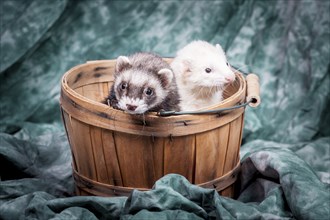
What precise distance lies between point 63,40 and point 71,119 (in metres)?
1.11

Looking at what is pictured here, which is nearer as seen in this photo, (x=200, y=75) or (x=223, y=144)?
(x=223, y=144)

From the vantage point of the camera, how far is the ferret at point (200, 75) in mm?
2170

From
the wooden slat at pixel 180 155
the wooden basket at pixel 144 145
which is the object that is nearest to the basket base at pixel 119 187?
the wooden basket at pixel 144 145

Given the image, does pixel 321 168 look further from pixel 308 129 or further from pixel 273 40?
pixel 273 40

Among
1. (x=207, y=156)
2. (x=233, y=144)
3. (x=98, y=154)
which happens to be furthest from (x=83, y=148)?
(x=233, y=144)

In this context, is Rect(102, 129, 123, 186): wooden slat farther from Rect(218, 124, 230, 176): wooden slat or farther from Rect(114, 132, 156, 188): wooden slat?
Rect(218, 124, 230, 176): wooden slat

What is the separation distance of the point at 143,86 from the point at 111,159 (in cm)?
28

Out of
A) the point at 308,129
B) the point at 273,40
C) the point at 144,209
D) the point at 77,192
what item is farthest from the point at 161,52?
the point at 144,209

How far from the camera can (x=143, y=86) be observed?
1.98 m

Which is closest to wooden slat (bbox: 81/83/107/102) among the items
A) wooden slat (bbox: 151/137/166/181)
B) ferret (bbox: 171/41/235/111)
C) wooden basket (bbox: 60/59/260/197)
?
wooden basket (bbox: 60/59/260/197)

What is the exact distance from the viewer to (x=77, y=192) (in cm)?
231

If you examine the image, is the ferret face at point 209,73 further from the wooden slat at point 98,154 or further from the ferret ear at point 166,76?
the wooden slat at point 98,154

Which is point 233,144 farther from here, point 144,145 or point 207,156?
point 144,145

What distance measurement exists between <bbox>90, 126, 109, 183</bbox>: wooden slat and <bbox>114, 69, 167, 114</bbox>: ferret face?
0.12 metres
